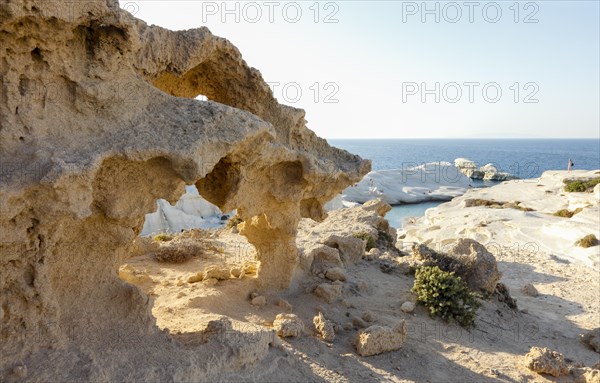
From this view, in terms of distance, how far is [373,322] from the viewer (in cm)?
894

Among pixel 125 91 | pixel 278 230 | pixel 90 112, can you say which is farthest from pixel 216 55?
pixel 278 230

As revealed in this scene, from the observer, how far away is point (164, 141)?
555 centimetres

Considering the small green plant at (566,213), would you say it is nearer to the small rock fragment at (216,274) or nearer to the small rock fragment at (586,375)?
the small rock fragment at (586,375)

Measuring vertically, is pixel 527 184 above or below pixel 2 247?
below

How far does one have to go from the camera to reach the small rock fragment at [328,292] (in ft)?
31.0

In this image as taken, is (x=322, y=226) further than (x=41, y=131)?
Yes

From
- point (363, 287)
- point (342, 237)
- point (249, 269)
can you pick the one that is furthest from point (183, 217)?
point (363, 287)

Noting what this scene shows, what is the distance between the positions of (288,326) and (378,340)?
168 centimetres

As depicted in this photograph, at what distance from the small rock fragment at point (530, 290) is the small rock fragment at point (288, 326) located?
980 centimetres

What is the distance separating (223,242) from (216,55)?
25.5 feet

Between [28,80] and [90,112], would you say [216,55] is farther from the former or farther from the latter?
[28,80]

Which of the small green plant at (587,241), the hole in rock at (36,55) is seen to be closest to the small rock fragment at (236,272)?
the hole in rock at (36,55)

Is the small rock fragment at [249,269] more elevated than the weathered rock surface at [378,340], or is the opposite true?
the small rock fragment at [249,269]

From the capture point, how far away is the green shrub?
32.6ft
